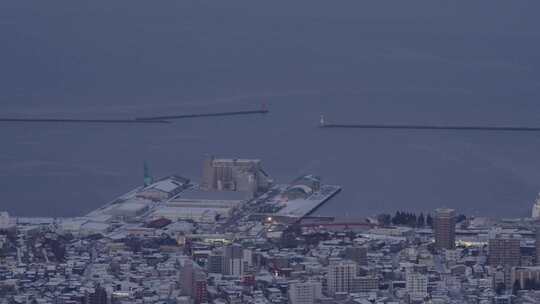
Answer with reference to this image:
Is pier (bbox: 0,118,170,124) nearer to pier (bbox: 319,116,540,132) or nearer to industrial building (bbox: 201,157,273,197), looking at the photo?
pier (bbox: 319,116,540,132)

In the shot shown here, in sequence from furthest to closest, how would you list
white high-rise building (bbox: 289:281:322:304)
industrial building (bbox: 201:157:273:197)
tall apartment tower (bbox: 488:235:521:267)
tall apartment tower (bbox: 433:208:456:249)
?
industrial building (bbox: 201:157:273:197) < tall apartment tower (bbox: 433:208:456:249) < tall apartment tower (bbox: 488:235:521:267) < white high-rise building (bbox: 289:281:322:304)

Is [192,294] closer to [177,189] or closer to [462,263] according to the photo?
[462,263]

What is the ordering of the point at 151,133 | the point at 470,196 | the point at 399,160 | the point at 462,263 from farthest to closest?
Result: the point at 151,133 < the point at 399,160 < the point at 470,196 < the point at 462,263

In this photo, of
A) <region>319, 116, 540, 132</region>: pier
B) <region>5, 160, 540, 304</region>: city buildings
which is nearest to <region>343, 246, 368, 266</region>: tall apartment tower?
<region>5, 160, 540, 304</region>: city buildings

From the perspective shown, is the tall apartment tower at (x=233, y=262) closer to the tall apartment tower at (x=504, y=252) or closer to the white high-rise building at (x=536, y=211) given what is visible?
the tall apartment tower at (x=504, y=252)

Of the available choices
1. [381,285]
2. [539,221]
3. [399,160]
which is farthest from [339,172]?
[381,285]

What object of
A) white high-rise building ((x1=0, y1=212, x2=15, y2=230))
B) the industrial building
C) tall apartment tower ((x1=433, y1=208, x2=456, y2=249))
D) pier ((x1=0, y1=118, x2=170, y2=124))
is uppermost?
pier ((x1=0, y1=118, x2=170, y2=124))
